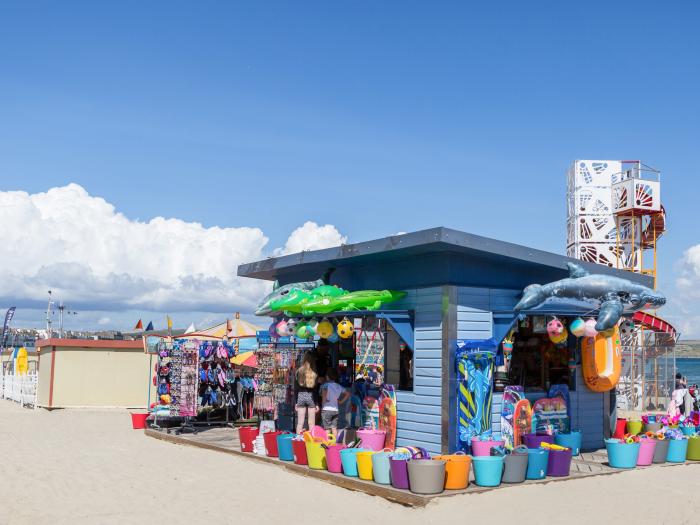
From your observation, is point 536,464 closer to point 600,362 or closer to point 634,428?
point 600,362

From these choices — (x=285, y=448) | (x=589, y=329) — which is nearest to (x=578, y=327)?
(x=589, y=329)

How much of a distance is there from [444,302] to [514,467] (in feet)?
8.72

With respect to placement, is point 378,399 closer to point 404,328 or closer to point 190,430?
point 404,328

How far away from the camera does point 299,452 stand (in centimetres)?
1152

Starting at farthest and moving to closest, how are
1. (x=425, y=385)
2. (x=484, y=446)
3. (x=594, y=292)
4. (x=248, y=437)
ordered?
1. (x=248, y=437)
2. (x=594, y=292)
3. (x=425, y=385)
4. (x=484, y=446)

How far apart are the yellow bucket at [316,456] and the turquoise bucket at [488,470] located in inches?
90.3

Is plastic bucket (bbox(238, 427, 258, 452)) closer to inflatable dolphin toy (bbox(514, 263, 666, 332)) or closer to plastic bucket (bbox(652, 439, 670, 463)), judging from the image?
inflatable dolphin toy (bbox(514, 263, 666, 332))

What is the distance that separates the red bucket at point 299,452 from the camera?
1144 cm

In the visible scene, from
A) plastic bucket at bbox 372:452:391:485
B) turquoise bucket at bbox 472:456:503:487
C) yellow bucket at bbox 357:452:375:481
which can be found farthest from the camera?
yellow bucket at bbox 357:452:375:481

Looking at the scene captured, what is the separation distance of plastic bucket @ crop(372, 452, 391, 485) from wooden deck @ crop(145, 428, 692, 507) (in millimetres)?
124

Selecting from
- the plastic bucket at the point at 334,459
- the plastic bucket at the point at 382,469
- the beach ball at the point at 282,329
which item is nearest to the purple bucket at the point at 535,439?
the plastic bucket at the point at 382,469

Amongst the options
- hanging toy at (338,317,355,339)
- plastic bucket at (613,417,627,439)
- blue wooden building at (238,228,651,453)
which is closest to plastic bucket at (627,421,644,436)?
plastic bucket at (613,417,627,439)

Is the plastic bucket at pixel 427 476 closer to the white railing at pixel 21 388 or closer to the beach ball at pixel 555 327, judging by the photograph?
the beach ball at pixel 555 327

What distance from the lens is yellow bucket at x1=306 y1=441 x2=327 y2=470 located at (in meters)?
11.0
